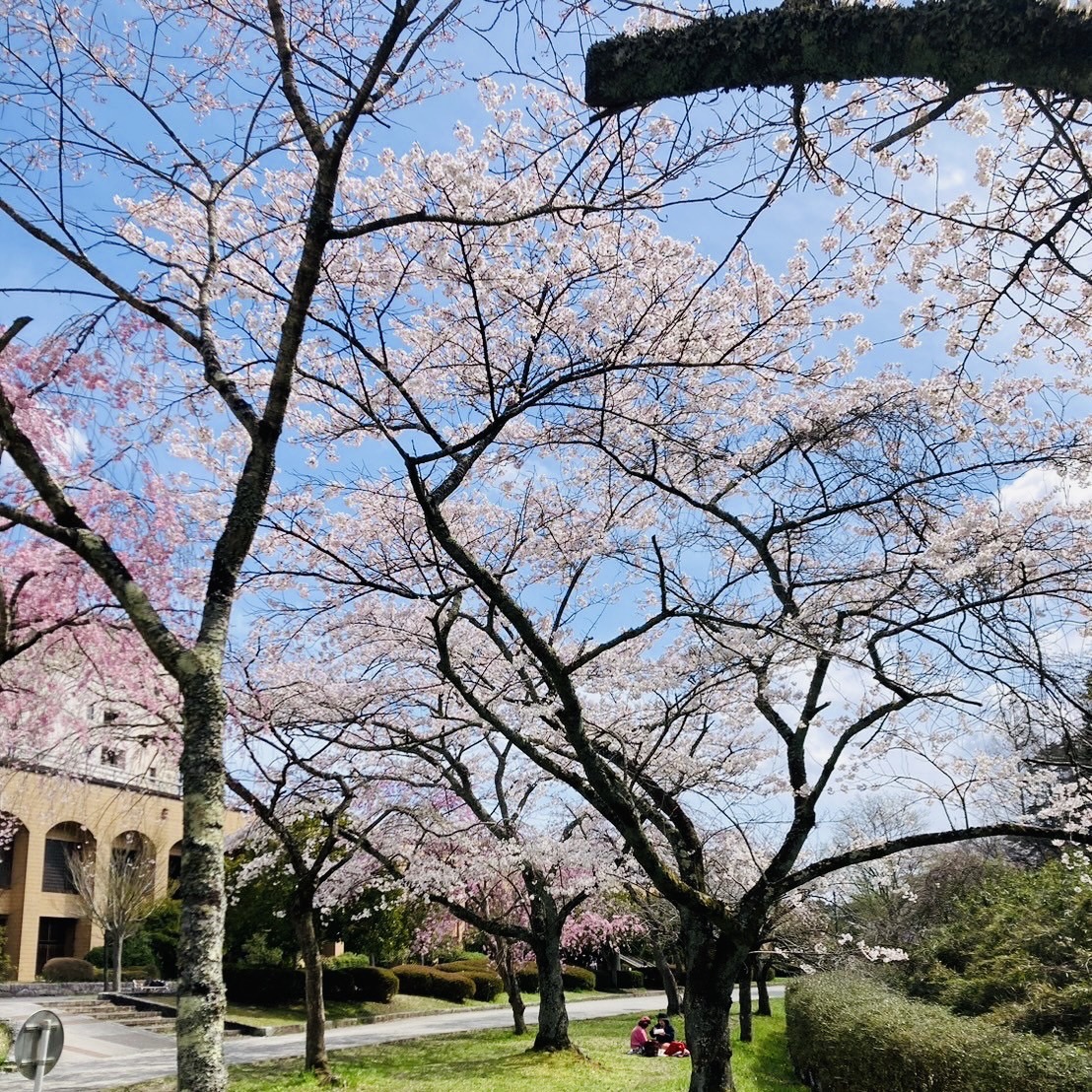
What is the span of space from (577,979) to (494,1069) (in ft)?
72.1

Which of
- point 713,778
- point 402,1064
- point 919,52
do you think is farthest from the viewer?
point 402,1064

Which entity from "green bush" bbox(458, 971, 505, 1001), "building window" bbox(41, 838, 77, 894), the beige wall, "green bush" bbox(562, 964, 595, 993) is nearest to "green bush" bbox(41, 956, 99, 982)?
the beige wall

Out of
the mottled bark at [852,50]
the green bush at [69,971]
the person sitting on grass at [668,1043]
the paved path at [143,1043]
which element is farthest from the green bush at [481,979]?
the mottled bark at [852,50]

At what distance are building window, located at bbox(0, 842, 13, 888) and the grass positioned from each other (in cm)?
1622

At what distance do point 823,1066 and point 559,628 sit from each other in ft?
20.2

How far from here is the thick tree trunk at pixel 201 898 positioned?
2.68 m

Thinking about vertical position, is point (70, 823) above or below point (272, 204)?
below

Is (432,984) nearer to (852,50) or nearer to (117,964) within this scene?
(117,964)

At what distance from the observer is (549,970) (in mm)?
14148

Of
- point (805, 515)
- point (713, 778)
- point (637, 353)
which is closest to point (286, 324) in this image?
point (637, 353)

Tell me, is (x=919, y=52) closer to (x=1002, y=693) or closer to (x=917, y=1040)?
(x=1002, y=693)

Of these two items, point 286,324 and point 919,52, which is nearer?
point 919,52

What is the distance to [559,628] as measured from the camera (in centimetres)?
1104

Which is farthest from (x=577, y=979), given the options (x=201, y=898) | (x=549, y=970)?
(x=201, y=898)
